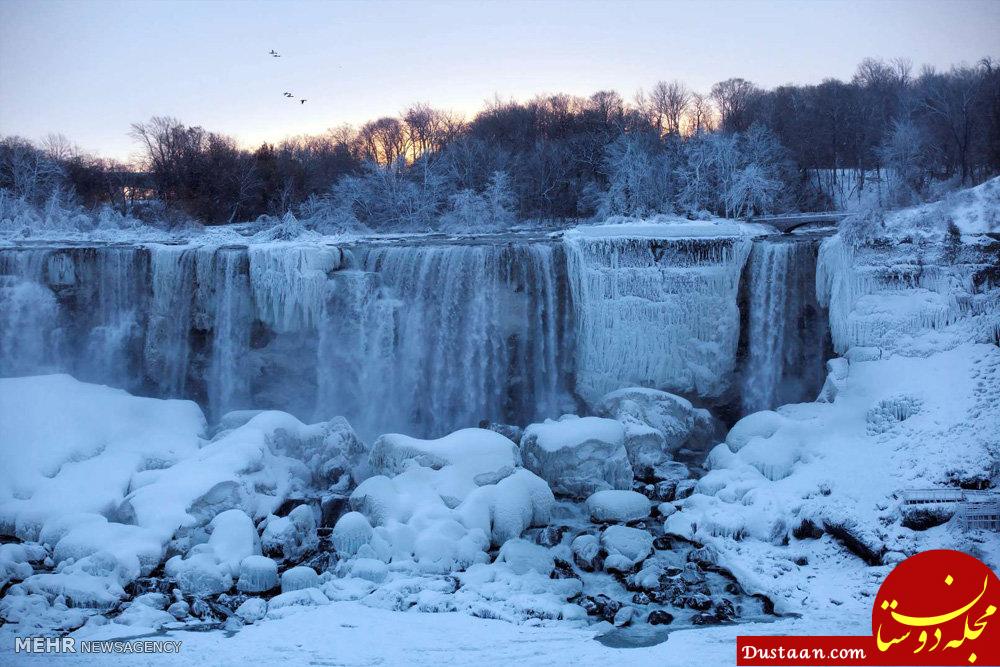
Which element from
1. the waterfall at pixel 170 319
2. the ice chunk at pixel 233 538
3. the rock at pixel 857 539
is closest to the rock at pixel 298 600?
the ice chunk at pixel 233 538

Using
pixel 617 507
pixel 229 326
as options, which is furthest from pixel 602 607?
pixel 229 326

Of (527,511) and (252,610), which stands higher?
(527,511)

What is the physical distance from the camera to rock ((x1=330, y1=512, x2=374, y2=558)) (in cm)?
1057

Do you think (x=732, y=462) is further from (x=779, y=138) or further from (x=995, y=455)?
(x=779, y=138)

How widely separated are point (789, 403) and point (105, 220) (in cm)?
2054

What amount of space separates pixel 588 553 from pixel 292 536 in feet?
12.6

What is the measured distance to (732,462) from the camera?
12547mm

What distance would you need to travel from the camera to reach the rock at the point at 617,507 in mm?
11625

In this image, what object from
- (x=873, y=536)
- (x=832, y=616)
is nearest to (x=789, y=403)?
(x=873, y=536)

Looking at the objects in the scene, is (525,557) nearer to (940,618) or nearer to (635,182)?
(940,618)

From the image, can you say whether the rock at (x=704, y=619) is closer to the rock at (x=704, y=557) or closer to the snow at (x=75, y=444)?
the rock at (x=704, y=557)

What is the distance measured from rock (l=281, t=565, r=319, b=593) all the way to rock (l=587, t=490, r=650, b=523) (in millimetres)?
3955

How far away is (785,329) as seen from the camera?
50.5 feet

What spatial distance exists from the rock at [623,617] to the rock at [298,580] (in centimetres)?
348
